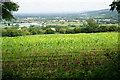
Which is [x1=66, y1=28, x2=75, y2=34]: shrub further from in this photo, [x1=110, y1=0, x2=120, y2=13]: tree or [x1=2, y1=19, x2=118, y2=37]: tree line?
[x1=110, y1=0, x2=120, y2=13]: tree

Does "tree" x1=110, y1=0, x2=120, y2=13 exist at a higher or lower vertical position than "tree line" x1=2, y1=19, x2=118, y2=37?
higher

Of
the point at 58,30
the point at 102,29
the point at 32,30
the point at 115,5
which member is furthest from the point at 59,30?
the point at 115,5

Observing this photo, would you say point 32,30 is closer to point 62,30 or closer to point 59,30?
point 59,30

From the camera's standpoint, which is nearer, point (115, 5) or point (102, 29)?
point (115, 5)

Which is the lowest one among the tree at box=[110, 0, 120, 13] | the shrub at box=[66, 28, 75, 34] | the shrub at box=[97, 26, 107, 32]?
the shrub at box=[66, 28, 75, 34]

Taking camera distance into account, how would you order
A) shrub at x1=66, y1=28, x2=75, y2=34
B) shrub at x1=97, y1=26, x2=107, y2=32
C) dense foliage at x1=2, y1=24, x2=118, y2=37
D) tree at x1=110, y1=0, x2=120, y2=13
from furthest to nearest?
shrub at x1=66, y1=28, x2=75, y2=34 < shrub at x1=97, y1=26, x2=107, y2=32 < dense foliage at x1=2, y1=24, x2=118, y2=37 < tree at x1=110, y1=0, x2=120, y2=13

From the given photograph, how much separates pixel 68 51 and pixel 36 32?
7.92m

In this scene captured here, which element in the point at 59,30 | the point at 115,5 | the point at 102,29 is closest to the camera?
the point at 115,5

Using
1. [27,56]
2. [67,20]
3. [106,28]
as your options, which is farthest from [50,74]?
[67,20]

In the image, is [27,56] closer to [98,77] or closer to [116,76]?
[98,77]

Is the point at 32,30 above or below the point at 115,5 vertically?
below

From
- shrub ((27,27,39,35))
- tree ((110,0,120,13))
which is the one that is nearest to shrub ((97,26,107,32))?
shrub ((27,27,39,35))

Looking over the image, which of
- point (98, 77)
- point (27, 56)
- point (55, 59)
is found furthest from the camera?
point (27, 56)

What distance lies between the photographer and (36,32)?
37.8ft
